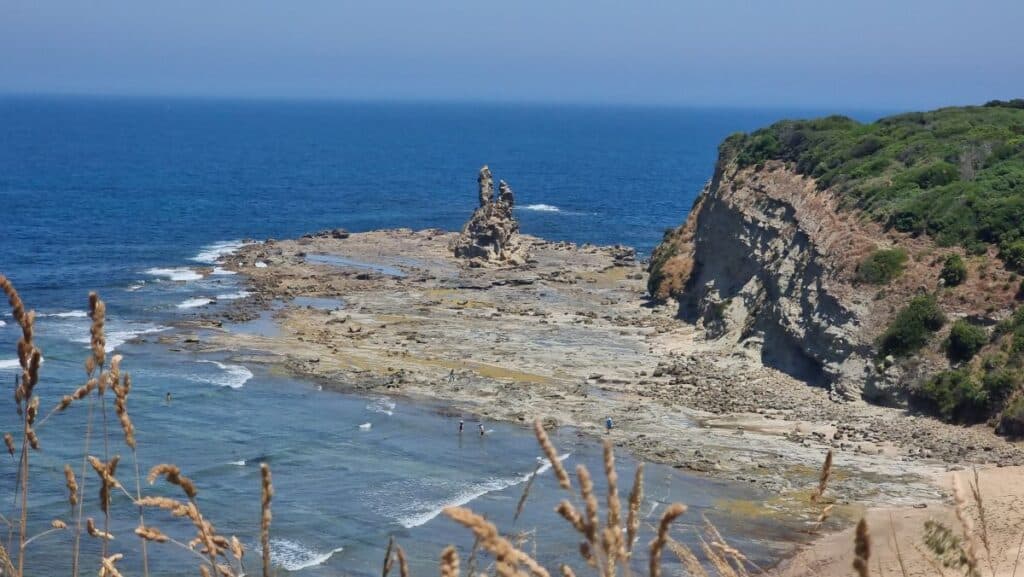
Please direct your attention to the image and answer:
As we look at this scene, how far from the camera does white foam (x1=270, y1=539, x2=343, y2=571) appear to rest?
2823cm

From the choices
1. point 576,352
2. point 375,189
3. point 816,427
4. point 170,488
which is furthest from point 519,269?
point 375,189

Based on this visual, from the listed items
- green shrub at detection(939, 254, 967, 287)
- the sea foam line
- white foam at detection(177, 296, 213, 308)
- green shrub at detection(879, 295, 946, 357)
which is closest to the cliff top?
green shrub at detection(939, 254, 967, 287)

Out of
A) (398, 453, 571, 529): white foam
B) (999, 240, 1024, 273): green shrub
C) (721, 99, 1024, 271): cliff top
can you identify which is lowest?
(398, 453, 571, 529): white foam

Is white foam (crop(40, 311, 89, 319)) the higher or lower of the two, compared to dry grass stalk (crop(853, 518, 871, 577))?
lower

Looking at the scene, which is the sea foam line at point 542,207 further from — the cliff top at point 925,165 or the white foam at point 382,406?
the white foam at point 382,406

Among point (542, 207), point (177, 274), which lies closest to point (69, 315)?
point (177, 274)

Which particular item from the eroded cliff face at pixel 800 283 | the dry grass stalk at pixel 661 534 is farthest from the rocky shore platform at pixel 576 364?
the dry grass stalk at pixel 661 534

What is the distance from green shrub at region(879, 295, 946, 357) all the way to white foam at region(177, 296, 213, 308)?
36243 millimetres

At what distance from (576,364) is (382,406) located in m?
10.2

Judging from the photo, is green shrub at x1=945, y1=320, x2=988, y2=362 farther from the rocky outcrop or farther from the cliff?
the rocky outcrop

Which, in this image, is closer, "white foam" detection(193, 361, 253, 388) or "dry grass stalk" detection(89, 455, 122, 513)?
"dry grass stalk" detection(89, 455, 122, 513)

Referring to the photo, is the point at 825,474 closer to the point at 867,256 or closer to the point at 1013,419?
the point at 1013,419

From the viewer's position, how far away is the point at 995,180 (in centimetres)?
5262

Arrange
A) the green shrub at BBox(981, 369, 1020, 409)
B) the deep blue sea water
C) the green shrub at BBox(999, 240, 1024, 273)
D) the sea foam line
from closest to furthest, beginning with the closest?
the deep blue sea water → the green shrub at BBox(981, 369, 1020, 409) → the green shrub at BBox(999, 240, 1024, 273) → the sea foam line
